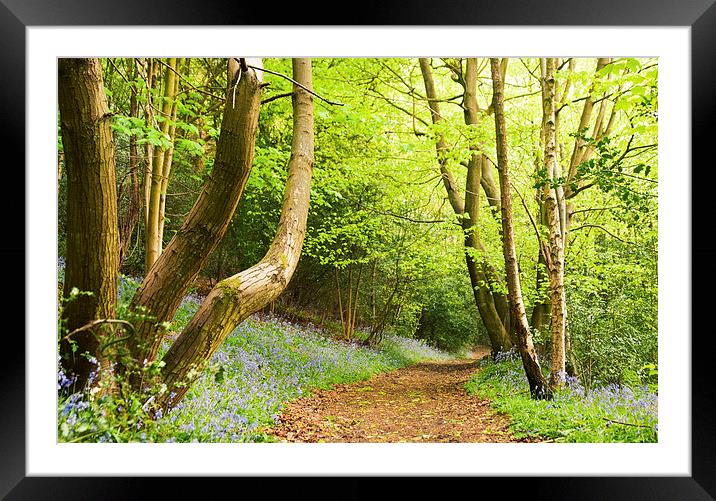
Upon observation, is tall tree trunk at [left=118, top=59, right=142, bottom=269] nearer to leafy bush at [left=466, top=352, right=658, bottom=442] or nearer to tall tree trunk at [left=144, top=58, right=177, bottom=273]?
tall tree trunk at [left=144, top=58, right=177, bottom=273]

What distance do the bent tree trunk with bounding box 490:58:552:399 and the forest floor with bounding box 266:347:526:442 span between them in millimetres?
420

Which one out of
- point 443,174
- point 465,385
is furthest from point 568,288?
point 443,174

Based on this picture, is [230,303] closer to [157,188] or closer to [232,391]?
[232,391]

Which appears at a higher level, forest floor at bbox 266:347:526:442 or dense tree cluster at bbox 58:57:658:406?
dense tree cluster at bbox 58:57:658:406

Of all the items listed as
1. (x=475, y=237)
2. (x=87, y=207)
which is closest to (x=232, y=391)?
(x=87, y=207)

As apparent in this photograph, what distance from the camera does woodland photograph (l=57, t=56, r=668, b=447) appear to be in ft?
7.68

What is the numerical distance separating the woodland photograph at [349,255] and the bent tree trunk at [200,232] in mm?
11

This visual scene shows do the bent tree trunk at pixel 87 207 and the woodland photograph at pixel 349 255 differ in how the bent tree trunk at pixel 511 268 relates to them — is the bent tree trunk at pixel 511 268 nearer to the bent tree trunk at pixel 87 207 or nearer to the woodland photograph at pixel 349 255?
the woodland photograph at pixel 349 255

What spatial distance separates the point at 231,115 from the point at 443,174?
4.34m

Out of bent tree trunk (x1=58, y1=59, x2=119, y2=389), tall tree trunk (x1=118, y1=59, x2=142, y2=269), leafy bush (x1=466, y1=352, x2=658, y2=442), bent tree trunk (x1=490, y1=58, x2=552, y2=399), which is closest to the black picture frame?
bent tree trunk (x1=58, y1=59, x2=119, y2=389)

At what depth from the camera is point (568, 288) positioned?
16.6ft

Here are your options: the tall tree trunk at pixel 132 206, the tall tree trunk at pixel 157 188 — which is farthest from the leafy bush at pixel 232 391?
the tall tree trunk at pixel 132 206
